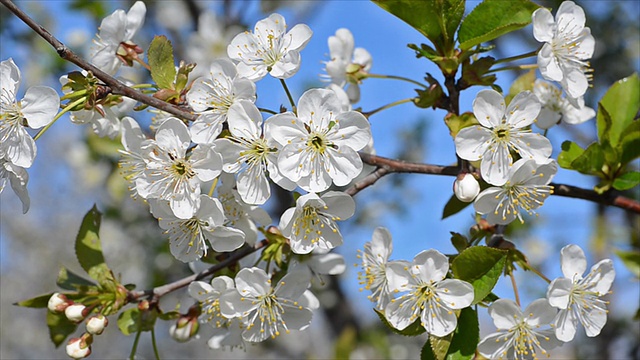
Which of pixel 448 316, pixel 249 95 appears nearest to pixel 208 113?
pixel 249 95

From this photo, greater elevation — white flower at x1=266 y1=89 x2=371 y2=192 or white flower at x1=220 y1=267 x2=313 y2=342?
white flower at x1=266 y1=89 x2=371 y2=192

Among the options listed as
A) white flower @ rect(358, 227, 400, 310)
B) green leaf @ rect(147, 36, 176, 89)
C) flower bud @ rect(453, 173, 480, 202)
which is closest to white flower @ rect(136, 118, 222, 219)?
green leaf @ rect(147, 36, 176, 89)

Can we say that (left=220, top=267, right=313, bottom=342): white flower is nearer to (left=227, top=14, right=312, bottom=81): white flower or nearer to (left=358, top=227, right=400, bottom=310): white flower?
(left=358, top=227, right=400, bottom=310): white flower

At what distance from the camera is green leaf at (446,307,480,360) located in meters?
1.47

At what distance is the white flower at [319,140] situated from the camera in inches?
57.0

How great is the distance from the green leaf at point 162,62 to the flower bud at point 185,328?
719 mm

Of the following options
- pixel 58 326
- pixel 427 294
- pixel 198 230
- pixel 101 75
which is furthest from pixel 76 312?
pixel 427 294

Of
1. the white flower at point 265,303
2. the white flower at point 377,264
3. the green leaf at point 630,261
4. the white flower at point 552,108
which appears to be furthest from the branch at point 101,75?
the green leaf at point 630,261

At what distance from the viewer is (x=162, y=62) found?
5.09 ft

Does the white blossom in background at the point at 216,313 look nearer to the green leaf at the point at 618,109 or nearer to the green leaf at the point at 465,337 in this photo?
the green leaf at the point at 465,337

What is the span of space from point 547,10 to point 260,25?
76 cm

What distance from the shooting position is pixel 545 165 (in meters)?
1.54

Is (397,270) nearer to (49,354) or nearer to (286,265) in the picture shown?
(286,265)

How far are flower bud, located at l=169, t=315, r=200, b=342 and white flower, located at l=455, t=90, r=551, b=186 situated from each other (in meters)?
0.93
